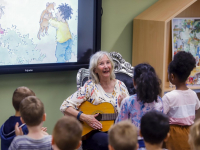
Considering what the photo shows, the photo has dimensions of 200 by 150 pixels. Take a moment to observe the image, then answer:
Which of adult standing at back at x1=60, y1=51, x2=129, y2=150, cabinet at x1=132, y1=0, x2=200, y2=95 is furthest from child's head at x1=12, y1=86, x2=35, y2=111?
cabinet at x1=132, y1=0, x2=200, y2=95

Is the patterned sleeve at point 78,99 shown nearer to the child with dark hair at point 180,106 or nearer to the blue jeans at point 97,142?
the blue jeans at point 97,142

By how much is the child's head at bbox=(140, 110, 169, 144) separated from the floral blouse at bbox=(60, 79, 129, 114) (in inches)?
35.6

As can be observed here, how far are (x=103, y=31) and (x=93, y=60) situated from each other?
82cm

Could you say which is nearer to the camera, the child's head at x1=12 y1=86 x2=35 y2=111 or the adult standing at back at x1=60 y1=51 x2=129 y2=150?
the child's head at x1=12 y1=86 x2=35 y2=111

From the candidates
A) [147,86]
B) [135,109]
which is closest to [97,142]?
[135,109]

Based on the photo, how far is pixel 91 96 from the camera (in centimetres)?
257

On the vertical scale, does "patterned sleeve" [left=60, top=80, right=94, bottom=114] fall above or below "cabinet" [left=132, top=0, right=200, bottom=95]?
below

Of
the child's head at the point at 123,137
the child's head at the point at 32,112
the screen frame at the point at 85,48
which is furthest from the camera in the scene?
the screen frame at the point at 85,48

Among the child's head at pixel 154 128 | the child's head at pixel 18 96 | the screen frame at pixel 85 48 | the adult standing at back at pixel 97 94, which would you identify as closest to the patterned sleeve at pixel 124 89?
the adult standing at back at pixel 97 94

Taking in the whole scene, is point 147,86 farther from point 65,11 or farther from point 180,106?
point 65,11

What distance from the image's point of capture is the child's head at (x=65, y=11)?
9.90ft

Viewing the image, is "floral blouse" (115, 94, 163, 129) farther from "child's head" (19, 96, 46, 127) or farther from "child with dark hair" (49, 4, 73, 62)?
"child with dark hair" (49, 4, 73, 62)

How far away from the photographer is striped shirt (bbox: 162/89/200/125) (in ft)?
7.36

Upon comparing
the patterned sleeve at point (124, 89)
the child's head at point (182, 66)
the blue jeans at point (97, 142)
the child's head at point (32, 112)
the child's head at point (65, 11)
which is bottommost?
the blue jeans at point (97, 142)
